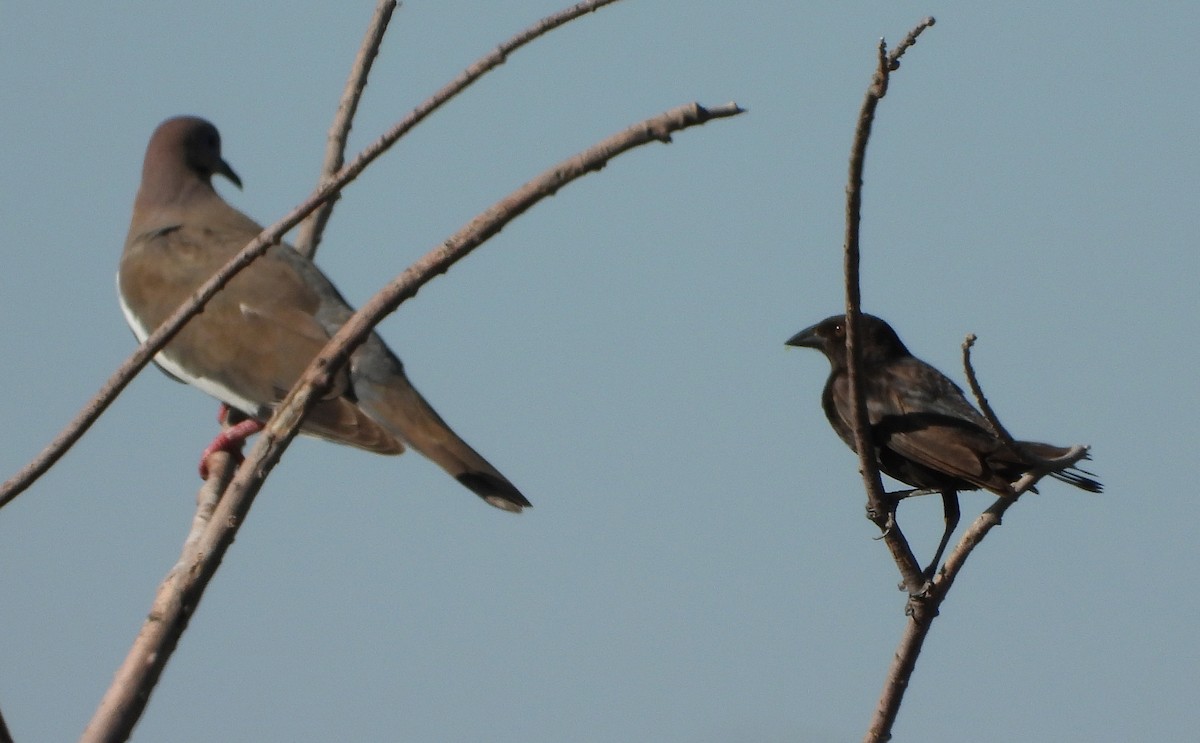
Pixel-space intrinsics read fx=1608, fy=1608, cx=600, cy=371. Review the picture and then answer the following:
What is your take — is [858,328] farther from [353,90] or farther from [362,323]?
→ [353,90]

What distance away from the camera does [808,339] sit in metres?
7.53

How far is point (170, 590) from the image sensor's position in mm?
2834

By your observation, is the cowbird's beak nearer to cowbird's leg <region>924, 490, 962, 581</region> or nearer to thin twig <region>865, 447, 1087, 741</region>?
cowbird's leg <region>924, 490, 962, 581</region>

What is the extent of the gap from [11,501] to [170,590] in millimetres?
310

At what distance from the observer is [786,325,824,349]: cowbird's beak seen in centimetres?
748

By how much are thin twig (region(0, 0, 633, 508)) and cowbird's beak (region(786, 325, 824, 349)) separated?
430cm

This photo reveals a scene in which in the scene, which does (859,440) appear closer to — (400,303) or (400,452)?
(400,303)

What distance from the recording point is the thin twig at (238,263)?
279 centimetres

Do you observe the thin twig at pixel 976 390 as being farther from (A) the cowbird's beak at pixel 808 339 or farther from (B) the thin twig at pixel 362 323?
(A) the cowbird's beak at pixel 808 339

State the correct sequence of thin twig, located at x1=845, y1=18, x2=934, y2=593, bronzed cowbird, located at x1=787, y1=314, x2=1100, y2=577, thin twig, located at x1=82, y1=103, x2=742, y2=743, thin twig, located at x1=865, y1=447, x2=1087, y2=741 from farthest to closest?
bronzed cowbird, located at x1=787, y1=314, x2=1100, y2=577, thin twig, located at x1=865, y1=447, x2=1087, y2=741, thin twig, located at x1=845, y1=18, x2=934, y2=593, thin twig, located at x1=82, y1=103, x2=742, y2=743

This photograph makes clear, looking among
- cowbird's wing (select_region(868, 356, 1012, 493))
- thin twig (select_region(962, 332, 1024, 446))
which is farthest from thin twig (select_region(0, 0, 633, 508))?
cowbird's wing (select_region(868, 356, 1012, 493))

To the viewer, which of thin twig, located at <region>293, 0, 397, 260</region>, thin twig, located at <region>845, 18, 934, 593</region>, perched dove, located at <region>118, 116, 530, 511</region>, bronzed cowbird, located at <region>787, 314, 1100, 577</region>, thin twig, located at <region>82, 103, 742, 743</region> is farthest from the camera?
perched dove, located at <region>118, 116, 530, 511</region>

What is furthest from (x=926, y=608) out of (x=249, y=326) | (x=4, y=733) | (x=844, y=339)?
(x=249, y=326)

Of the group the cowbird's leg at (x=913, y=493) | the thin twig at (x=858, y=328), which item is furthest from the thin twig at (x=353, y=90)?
the cowbird's leg at (x=913, y=493)
